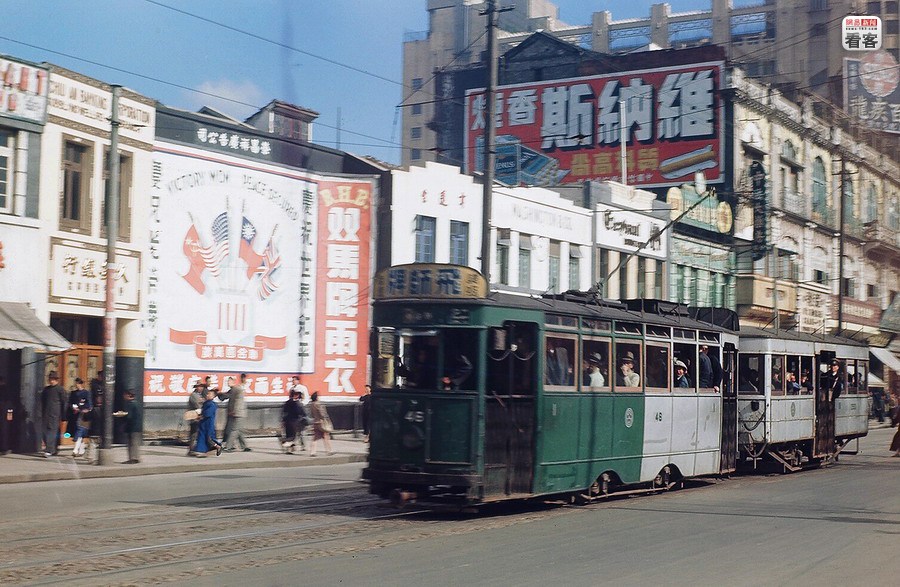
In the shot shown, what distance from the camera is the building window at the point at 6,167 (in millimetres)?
23406

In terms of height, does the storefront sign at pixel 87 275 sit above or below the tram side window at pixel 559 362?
above

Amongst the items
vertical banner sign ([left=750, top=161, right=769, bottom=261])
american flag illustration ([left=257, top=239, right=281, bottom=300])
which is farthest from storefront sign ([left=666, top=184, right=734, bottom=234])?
american flag illustration ([left=257, top=239, right=281, bottom=300])

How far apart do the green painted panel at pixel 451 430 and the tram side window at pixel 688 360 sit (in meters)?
5.64

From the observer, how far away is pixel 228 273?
30156 mm

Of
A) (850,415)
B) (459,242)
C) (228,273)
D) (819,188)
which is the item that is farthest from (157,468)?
(819,188)

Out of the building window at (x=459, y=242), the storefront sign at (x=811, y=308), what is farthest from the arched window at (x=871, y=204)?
the building window at (x=459, y=242)

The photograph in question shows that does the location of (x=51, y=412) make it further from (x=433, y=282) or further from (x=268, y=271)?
(x=433, y=282)

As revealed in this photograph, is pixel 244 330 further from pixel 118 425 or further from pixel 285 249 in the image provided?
pixel 118 425

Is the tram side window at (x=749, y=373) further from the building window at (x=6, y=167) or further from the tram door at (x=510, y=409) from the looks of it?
the building window at (x=6, y=167)

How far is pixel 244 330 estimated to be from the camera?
30.6 metres

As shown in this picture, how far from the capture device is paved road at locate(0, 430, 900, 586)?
32.9 feet

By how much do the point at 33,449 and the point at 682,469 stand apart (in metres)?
13.2

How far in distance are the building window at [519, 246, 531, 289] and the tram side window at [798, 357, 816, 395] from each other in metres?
15.0

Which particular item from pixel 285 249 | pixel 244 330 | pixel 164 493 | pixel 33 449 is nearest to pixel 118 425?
pixel 33 449
